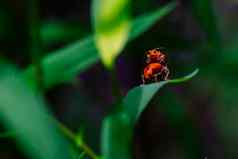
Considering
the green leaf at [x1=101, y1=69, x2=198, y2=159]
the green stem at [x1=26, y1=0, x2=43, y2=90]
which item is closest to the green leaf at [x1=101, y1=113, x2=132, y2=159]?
the green leaf at [x1=101, y1=69, x2=198, y2=159]

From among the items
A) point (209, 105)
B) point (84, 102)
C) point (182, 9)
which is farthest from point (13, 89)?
point (84, 102)

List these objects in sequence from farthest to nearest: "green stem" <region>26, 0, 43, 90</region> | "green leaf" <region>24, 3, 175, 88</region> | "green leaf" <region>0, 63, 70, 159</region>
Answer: "green leaf" <region>24, 3, 175, 88</region> < "green stem" <region>26, 0, 43, 90</region> < "green leaf" <region>0, 63, 70, 159</region>

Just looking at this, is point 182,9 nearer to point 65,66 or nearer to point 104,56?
point 65,66

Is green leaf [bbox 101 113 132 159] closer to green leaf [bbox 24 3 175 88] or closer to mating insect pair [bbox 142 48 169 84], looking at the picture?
mating insect pair [bbox 142 48 169 84]

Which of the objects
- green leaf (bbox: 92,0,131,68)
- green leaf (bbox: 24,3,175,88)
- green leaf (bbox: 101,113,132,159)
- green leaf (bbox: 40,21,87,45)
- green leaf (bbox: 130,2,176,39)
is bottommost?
green leaf (bbox: 40,21,87,45)

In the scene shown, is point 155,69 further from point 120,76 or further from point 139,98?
point 120,76

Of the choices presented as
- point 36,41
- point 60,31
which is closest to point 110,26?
point 36,41

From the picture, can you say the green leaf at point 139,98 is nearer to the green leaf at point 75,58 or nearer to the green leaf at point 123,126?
the green leaf at point 123,126

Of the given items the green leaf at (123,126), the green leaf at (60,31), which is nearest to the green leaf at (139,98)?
the green leaf at (123,126)
